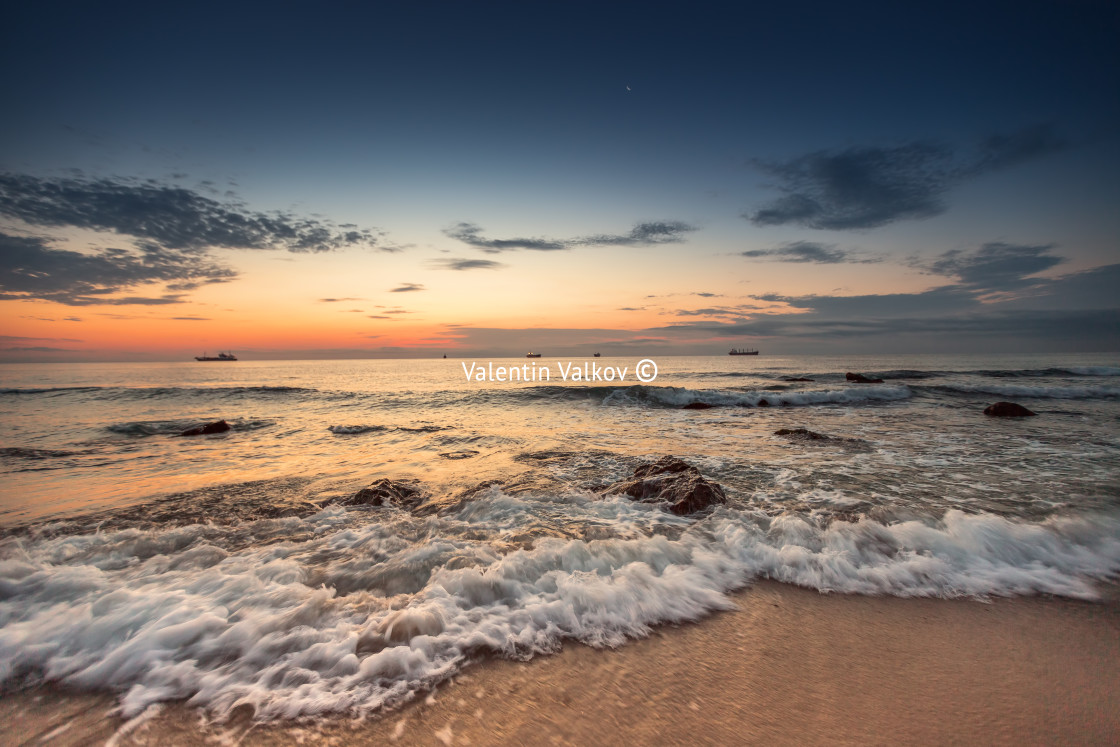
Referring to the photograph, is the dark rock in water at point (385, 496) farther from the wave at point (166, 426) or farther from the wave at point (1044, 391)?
the wave at point (1044, 391)

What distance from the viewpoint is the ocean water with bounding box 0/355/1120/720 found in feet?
10.2

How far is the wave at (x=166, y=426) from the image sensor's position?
1378cm

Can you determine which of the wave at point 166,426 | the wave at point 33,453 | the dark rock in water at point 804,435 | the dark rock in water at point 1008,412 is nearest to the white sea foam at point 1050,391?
the dark rock in water at point 1008,412

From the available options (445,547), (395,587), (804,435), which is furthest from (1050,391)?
(395,587)

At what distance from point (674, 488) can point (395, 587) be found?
404 centimetres

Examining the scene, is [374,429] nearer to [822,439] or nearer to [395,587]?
[395,587]

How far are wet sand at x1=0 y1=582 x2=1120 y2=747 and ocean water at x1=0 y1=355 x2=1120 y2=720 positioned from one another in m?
0.19

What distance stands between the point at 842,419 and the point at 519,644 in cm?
1648

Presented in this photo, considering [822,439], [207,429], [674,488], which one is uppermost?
[674,488]

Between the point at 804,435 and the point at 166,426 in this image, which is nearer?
the point at 804,435

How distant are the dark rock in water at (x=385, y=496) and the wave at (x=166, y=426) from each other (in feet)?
35.7

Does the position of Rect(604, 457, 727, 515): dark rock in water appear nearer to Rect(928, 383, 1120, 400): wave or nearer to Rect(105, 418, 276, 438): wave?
Rect(105, 418, 276, 438): wave

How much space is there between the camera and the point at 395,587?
407cm

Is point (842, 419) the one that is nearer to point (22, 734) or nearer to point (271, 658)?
point (271, 658)
